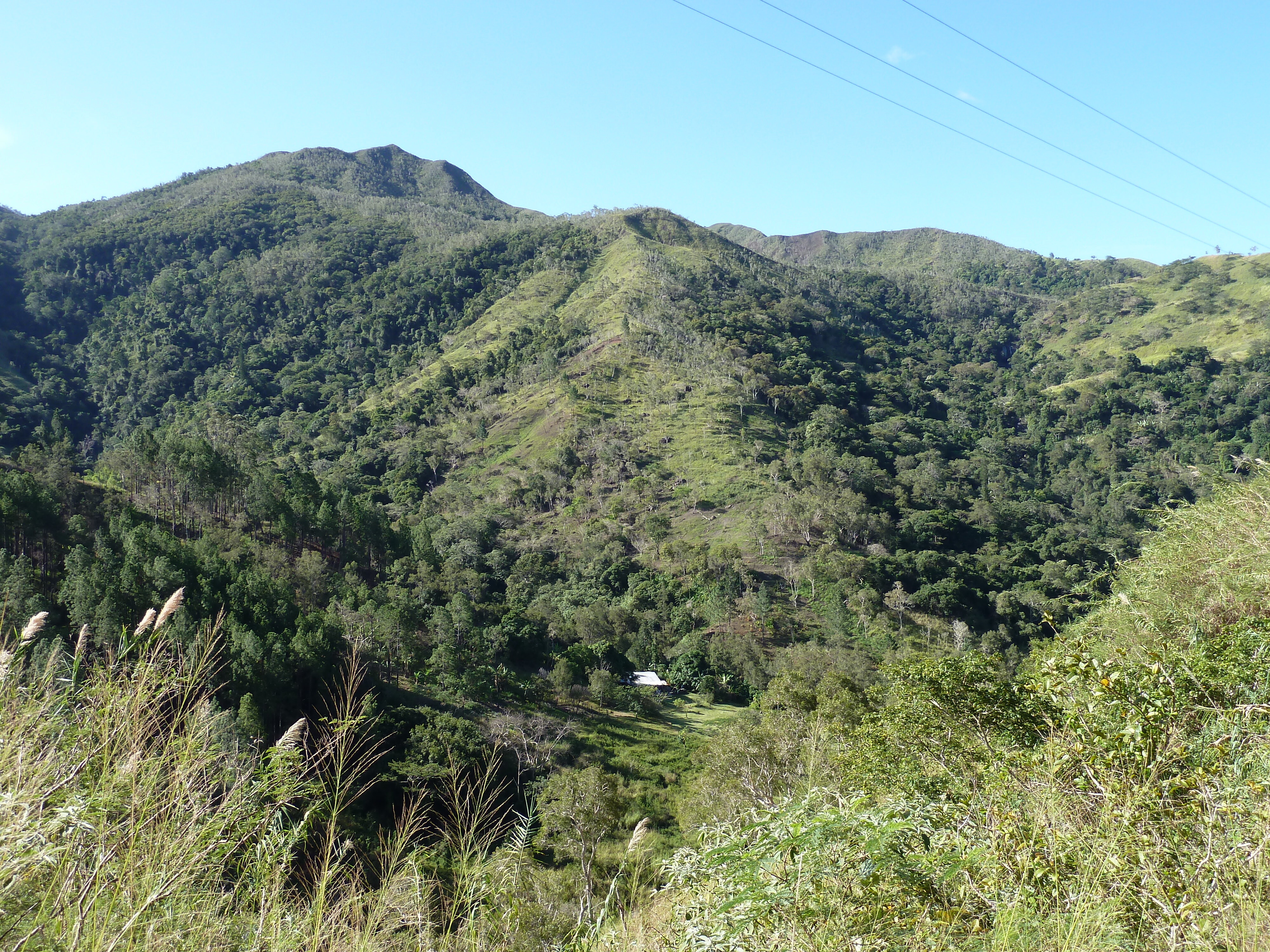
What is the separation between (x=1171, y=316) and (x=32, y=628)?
135 metres

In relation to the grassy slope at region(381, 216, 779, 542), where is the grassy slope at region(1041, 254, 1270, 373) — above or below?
above

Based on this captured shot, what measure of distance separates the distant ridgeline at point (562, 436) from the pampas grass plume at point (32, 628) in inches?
375

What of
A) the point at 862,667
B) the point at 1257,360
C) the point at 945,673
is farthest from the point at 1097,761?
the point at 1257,360

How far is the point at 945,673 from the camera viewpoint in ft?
29.7

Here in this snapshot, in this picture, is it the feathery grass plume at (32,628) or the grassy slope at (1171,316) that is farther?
the grassy slope at (1171,316)

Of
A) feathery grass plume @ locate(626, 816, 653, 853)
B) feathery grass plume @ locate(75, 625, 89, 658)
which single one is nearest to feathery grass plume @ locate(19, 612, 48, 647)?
feathery grass plume @ locate(75, 625, 89, 658)

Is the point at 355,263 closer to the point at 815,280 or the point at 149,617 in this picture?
the point at 815,280

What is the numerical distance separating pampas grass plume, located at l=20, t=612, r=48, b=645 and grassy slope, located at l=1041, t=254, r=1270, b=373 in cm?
11597

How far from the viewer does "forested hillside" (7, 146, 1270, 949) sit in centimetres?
2569

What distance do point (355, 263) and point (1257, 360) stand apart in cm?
13112

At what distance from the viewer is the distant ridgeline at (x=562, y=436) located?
3347 centimetres

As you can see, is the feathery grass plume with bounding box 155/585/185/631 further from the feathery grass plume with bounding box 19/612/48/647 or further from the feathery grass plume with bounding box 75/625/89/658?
the feathery grass plume with bounding box 19/612/48/647

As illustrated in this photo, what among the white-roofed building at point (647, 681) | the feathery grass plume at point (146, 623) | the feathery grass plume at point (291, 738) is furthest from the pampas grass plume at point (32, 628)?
the white-roofed building at point (647, 681)

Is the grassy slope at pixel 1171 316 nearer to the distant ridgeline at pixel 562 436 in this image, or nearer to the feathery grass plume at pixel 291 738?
the distant ridgeline at pixel 562 436
